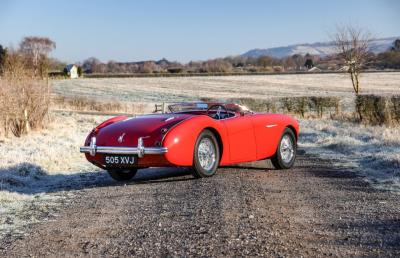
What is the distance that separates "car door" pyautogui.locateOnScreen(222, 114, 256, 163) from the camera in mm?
8859

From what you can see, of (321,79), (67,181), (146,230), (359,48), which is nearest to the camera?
(146,230)

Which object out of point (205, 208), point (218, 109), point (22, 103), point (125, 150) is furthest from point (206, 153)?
point (22, 103)

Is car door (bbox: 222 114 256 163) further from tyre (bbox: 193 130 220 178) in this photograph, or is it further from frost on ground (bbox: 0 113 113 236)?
frost on ground (bbox: 0 113 113 236)

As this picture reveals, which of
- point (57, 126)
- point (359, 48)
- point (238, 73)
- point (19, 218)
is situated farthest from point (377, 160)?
point (238, 73)

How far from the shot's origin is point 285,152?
395 inches

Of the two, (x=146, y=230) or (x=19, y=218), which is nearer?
(x=146, y=230)

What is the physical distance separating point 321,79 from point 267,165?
64.8 meters

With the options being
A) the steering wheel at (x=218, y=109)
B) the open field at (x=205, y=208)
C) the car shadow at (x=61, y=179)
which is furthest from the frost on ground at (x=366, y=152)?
the car shadow at (x=61, y=179)

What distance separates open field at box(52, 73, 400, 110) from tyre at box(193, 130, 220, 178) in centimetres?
4163

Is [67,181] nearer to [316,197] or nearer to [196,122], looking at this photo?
[196,122]

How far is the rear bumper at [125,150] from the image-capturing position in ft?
25.8

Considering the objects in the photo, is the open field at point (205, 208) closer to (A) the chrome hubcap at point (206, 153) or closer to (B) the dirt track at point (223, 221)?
(B) the dirt track at point (223, 221)

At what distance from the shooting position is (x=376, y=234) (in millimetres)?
4977

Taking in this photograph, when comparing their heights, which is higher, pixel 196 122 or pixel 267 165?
pixel 196 122
